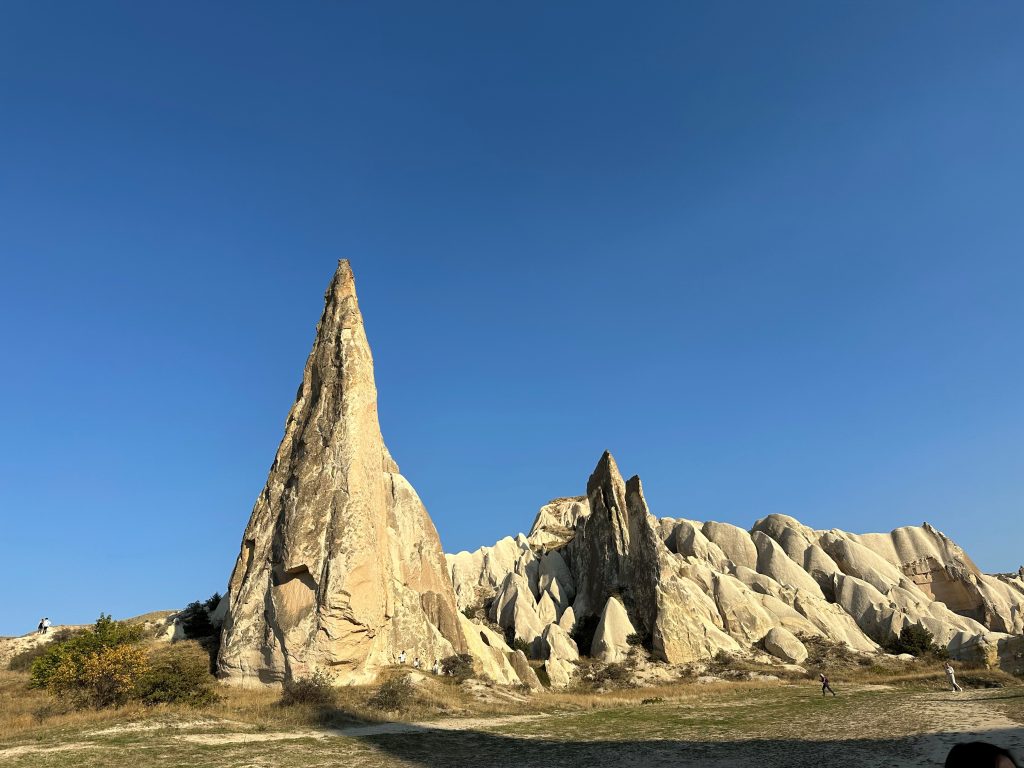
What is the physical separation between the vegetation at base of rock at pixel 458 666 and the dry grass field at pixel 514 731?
4059 mm

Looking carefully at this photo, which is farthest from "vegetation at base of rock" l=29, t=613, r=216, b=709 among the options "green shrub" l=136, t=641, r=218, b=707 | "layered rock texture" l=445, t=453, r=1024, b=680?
"layered rock texture" l=445, t=453, r=1024, b=680

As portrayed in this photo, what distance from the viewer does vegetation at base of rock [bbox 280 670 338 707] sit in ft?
91.4

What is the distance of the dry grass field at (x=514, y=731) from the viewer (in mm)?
15977

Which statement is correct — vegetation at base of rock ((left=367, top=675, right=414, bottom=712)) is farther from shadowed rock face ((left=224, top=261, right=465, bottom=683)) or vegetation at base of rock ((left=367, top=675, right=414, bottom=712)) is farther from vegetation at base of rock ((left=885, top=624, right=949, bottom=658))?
vegetation at base of rock ((left=885, top=624, right=949, bottom=658))

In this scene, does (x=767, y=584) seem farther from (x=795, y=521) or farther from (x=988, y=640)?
(x=988, y=640)

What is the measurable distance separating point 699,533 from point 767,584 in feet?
38.2

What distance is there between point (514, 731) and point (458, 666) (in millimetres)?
15828

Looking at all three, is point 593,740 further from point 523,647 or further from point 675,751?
point 523,647

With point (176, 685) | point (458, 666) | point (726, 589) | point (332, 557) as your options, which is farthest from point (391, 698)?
point (726, 589)

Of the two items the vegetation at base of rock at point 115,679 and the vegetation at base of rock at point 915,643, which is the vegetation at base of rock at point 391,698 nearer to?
the vegetation at base of rock at point 115,679

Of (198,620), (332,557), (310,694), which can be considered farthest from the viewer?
(198,620)

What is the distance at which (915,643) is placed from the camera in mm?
48250

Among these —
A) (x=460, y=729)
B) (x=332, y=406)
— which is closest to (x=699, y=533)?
(x=332, y=406)

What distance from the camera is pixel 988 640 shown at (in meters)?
39.3
